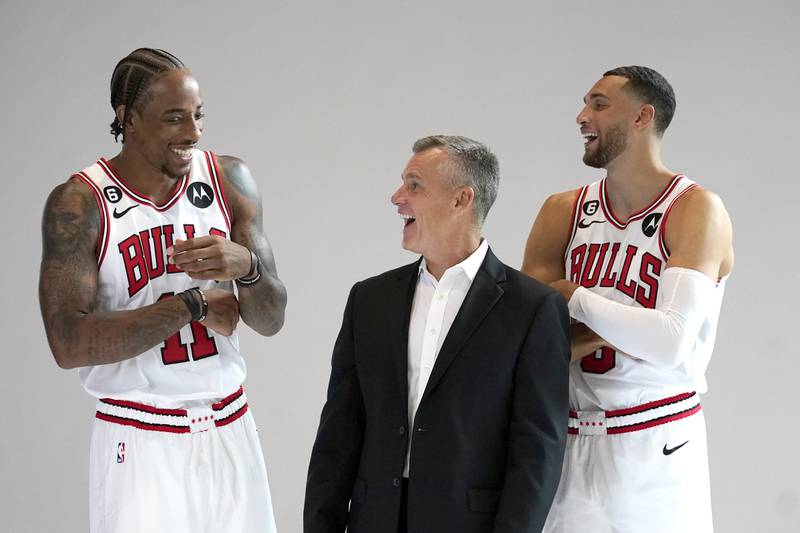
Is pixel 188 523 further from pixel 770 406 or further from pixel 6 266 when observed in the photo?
pixel 770 406

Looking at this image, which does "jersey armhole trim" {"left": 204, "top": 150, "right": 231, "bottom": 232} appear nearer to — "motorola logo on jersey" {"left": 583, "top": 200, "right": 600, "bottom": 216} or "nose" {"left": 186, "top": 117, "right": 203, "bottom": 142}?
"nose" {"left": 186, "top": 117, "right": 203, "bottom": 142}

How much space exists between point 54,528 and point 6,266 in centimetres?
140

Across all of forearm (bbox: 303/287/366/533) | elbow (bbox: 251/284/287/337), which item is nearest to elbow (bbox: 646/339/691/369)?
forearm (bbox: 303/287/366/533)

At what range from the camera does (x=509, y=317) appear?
2.53 metres

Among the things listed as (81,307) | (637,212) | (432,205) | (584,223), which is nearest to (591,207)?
(584,223)

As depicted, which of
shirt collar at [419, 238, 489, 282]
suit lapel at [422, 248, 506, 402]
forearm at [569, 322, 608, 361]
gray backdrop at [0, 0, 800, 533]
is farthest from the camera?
gray backdrop at [0, 0, 800, 533]

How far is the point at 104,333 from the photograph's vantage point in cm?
273

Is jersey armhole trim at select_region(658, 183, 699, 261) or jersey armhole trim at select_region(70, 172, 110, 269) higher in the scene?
jersey armhole trim at select_region(70, 172, 110, 269)

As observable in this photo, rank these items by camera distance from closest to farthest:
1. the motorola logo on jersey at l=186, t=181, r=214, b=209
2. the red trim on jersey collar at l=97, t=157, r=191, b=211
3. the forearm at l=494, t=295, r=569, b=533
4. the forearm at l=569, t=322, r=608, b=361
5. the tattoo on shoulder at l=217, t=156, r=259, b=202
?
1. the forearm at l=494, t=295, r=569, b=533
2. the forearm at l=569, t=322, r=608, b=361
3. the red trim on jersey collar at l=97, t=157, r=191, b=211
4. the motorola logo on jersey at l=186, t=181, r=214, b=209
5. the tattoo on shoulder at l=217, t=156, r=259, b=202

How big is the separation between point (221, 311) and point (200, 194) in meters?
0.40

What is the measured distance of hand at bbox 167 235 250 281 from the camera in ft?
9.00

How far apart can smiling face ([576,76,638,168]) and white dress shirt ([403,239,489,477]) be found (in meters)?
0.59

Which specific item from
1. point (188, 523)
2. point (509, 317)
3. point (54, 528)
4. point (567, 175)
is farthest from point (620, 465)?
point (54, 528)

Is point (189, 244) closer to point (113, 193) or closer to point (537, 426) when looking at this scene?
point (113, 193)
